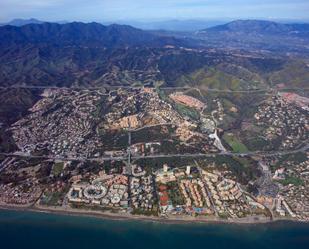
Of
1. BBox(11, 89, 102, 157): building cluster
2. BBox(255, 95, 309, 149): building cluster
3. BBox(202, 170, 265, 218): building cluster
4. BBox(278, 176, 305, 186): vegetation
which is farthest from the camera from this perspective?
BBox(255, 95, 309, 149): building cluster

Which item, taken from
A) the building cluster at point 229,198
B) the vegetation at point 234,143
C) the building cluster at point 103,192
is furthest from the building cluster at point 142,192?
the vegetation at point 234,143

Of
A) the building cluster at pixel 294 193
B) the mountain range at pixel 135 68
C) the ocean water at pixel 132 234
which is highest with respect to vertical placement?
the mountain range at pixel 135 68

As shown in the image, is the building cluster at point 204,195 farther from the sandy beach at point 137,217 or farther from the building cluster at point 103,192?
the building cluster at point 103,192

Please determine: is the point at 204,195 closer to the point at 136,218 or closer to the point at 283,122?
the point at 136,218

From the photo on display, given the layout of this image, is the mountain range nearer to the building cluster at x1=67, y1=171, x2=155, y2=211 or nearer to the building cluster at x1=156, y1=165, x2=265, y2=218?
the building cluster at x1=156, y1=165, x2=265, y2=218

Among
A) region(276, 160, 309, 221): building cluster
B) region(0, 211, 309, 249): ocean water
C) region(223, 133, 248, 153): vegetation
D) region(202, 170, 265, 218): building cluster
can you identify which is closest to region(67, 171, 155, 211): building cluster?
region(0, 211, 309, 249): ocean water

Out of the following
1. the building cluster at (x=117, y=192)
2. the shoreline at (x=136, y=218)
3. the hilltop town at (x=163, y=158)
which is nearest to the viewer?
the shoreline at (x=136, y=218)

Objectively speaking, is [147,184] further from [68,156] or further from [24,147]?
[24,147]
